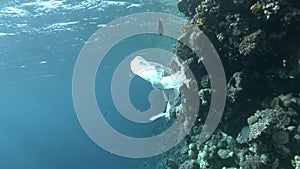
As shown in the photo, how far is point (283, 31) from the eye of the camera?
7.79 m

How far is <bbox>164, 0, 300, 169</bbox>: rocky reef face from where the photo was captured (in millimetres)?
7516

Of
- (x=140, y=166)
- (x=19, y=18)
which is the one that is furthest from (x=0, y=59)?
(x=140, y=166)

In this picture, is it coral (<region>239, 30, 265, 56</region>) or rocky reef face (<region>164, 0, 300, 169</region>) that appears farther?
coral (<region>239, 30, 265, 56</region>)

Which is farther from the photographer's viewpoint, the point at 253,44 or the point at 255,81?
the point at 255,81

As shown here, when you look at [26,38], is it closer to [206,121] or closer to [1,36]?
[1,36]

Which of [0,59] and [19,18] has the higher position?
[19,18]

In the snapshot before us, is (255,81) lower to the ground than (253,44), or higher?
lower

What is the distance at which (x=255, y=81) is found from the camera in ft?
28.2

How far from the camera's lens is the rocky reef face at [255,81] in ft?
24.7

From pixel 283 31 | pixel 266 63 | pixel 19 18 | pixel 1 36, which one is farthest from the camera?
pixel 1 36

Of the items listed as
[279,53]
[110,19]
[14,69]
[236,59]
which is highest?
[279,53]

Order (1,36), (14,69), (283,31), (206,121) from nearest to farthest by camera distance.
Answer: (283,31)
(206,121)
(1,36)
(14,69)

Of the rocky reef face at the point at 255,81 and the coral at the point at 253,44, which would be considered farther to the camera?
the coral at the point at 253,44

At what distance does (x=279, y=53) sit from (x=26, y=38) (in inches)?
800
